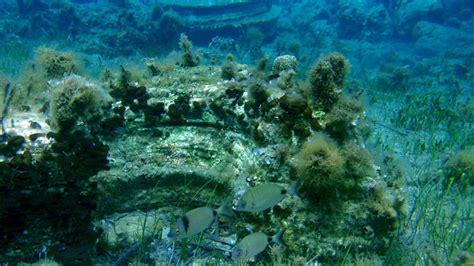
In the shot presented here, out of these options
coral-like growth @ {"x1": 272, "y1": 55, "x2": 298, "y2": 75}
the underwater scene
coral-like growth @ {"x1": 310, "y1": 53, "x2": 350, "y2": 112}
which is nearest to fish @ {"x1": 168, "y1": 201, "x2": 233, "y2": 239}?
the underwater scene

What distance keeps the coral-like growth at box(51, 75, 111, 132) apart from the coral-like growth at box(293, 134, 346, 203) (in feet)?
8.91

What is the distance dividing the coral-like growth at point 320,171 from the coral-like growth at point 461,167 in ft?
13.0

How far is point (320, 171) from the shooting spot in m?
3.65

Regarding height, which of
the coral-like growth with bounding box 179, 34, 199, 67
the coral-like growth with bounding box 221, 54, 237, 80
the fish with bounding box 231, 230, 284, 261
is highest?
the coral-like growth with bounding box 179, 34, 199, 67

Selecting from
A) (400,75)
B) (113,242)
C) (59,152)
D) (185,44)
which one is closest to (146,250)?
(113,242)

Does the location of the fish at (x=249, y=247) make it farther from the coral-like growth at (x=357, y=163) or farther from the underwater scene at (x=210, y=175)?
the coral-like growth at (x=357, y=163)

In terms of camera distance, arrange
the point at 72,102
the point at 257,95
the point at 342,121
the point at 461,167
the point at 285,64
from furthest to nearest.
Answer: the point at 285,64, the point at 461,167, the point at 257,95, the point at 342,121, the point at 72,102

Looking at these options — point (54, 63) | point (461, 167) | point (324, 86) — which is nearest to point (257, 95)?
point (324, 86)

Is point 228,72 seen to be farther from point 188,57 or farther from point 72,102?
point 72,102

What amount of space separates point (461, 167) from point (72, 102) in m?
7.19

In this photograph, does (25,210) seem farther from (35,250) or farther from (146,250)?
(146,250)

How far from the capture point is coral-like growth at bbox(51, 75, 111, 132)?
12.5ft

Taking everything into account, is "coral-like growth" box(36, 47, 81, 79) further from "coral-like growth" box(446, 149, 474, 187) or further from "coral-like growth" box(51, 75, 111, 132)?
"coral-like growth" box(446, 149, 474, 187)

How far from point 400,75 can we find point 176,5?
14.7 m
